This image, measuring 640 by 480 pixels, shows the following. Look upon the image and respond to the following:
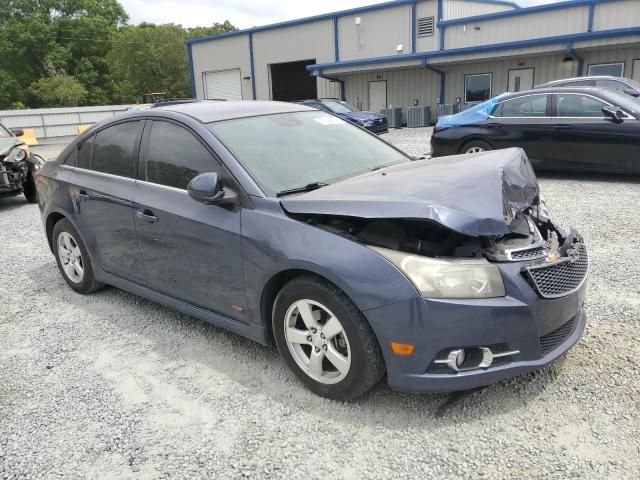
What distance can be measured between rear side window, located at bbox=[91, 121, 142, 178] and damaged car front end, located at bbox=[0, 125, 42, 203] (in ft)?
16.5

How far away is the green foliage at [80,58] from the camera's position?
5806 cm

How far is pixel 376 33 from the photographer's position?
27422 millimetres

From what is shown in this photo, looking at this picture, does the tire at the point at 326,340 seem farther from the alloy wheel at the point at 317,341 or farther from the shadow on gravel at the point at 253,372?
the shadow on gravel at the point at 253,372

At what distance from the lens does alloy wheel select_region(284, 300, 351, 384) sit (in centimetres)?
280

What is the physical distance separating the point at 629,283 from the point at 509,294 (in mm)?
2432

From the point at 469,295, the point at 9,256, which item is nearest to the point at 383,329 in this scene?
the point at 469,295

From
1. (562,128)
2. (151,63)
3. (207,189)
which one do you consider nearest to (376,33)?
(562,128)

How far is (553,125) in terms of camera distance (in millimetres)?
8617

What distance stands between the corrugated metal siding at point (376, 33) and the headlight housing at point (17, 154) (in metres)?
21.1

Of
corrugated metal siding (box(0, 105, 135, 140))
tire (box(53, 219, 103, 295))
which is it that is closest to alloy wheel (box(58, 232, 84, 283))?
tire (box(53, 219, 103, 295))

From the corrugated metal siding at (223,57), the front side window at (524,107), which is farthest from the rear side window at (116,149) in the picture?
the corrugated metal siding at (223,57)

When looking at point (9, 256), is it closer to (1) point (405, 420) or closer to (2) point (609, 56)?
(1) point (405, 420)

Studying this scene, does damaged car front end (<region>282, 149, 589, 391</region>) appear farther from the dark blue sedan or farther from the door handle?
the door handle

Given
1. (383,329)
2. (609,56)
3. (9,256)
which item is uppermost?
(609,56)
